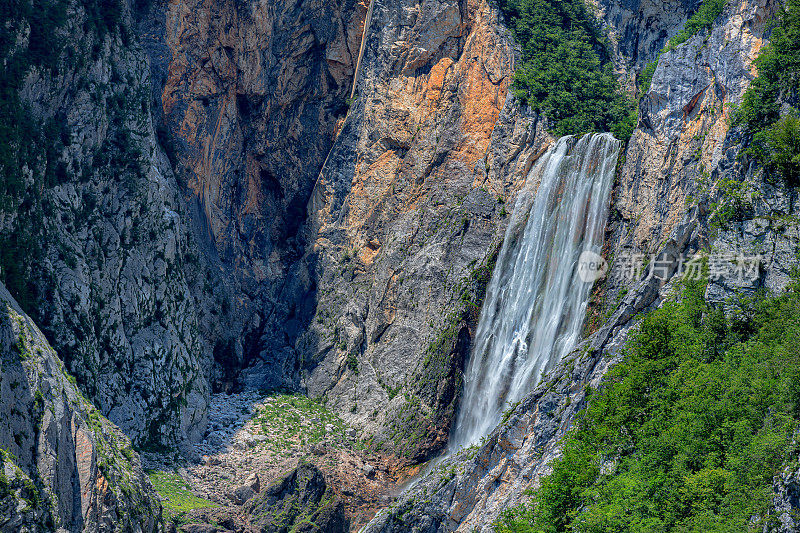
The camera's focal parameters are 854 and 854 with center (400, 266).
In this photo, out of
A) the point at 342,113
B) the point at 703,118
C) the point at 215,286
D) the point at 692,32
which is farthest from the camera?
the point at 342,113

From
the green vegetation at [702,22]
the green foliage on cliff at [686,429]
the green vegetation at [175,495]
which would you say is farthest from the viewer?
the green vegetation at [175,495]

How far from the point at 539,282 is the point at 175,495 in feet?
69.4

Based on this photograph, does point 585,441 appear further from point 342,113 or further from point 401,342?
point 342,113

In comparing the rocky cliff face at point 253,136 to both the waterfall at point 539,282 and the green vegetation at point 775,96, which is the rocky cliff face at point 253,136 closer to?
the waterfall at point 539,282

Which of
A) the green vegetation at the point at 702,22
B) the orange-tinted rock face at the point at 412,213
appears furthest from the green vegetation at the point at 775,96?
the orange-tinted rock face at the point at 412,213

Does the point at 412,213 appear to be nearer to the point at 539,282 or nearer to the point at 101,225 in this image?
the point at 539,282

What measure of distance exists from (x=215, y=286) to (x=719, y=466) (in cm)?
3870

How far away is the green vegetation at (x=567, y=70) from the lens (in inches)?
1833

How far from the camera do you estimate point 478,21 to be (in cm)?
5203

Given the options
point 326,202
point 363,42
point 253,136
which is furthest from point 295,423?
point 363,42

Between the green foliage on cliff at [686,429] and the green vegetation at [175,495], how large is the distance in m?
17.9

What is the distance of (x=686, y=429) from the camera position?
988 inches

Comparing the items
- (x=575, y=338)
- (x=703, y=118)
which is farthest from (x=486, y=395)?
(x=703, y=118)

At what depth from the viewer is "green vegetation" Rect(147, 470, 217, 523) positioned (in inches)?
1602
